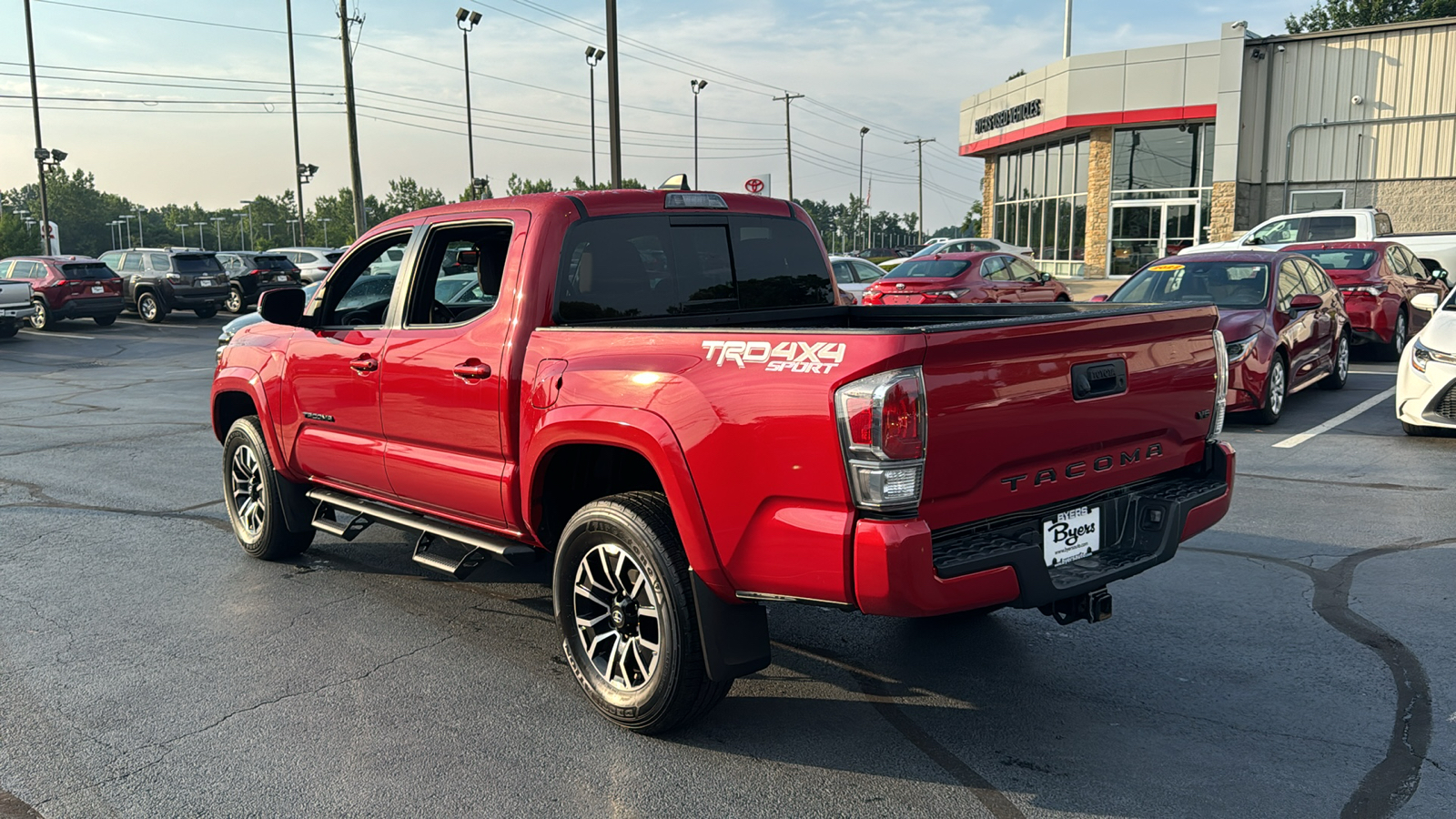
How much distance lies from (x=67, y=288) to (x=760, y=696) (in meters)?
27.4

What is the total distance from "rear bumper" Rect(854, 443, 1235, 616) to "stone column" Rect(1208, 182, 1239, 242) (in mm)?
30682

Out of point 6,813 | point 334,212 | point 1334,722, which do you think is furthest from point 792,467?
point 334,212

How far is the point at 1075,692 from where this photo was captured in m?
4.21

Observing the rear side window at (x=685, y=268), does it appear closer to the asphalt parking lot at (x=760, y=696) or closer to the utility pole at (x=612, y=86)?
the asphalt parking lot at (x=760, y=696)

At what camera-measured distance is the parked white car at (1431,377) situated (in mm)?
8945

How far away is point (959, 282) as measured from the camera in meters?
17.2

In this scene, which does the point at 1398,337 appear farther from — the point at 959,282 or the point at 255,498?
the point at 255,498

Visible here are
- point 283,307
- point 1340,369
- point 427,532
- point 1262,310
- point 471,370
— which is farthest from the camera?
point 1340,369

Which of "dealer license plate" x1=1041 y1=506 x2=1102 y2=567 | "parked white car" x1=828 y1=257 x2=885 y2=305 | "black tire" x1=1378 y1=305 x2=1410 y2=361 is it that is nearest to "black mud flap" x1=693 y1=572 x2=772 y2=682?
"dealer license plate" x1=1041 y1=506 x2=1102 y2=567

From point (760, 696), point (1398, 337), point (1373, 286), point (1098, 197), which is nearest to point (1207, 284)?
point (1373, 286)

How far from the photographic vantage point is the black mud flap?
11.8 ft

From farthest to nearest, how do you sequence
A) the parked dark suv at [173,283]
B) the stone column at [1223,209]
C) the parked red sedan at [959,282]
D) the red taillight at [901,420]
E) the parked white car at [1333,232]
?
the stone column at [1223,209] → the parked dark suv at [173,283] → the parked white car at [1333,232] → the parked red sedan at [959,282] → the red taillight at [901,420]

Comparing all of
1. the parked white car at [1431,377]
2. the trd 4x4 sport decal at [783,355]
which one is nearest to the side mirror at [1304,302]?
the parked white car at [1431,377]

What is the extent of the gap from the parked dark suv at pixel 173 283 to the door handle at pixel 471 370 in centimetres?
2791
